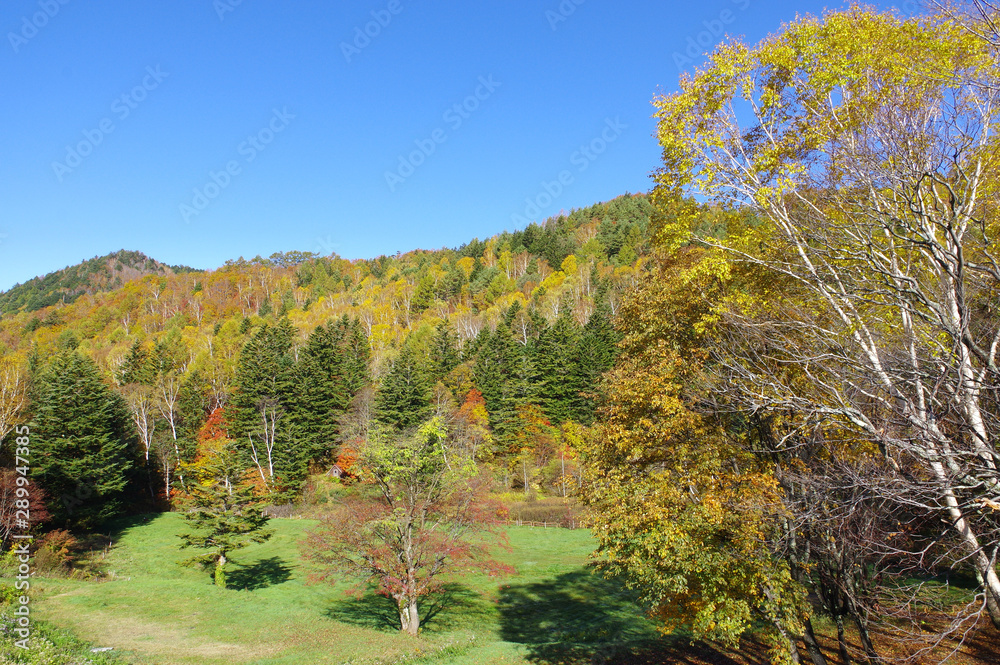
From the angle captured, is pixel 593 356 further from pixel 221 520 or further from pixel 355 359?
pixel 221 520

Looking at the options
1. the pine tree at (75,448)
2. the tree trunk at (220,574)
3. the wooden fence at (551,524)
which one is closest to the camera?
the tree trunk at (220,574)

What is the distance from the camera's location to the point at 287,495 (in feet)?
144

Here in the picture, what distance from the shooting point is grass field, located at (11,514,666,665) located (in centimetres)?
1470

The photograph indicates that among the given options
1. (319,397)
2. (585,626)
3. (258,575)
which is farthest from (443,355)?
(585,626)

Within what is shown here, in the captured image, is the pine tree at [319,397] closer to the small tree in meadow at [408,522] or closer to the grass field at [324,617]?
the grass field at [324,617]

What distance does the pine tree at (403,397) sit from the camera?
46.1 metres

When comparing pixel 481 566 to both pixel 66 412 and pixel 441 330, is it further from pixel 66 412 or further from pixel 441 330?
pixel 441 330

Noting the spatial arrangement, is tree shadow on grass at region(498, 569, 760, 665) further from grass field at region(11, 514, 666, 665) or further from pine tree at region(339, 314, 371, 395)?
pine tree at region(339, 314, 371, 395)

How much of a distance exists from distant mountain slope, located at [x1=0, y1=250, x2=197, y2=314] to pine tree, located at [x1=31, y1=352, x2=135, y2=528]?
108 m

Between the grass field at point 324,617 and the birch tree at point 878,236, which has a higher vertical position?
the birch tree at point 878,236

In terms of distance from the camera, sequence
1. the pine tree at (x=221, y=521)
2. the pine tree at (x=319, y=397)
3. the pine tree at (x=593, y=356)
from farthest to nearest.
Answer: the pine tree at (x=593, y=356) < the pine tree at (x=319, y=397) < the pine tree at (x=221, y=521)

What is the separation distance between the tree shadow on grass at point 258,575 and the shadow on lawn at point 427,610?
5.66 metres

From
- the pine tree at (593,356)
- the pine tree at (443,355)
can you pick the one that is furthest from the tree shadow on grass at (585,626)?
the pine tree at (443,355)

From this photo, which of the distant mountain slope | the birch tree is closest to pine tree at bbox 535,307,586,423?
the birch tree
